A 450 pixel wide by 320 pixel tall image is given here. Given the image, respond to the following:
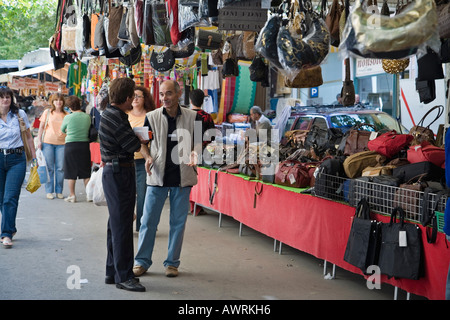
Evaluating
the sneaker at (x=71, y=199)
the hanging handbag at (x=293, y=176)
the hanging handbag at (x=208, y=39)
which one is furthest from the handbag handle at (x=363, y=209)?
the sneaker at (x=71, y=199)

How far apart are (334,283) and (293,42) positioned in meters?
2.60

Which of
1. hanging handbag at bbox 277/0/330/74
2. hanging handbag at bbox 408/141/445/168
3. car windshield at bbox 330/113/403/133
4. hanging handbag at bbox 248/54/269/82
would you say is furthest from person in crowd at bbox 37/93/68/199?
hanging handbag at bbox 277/0/330/74

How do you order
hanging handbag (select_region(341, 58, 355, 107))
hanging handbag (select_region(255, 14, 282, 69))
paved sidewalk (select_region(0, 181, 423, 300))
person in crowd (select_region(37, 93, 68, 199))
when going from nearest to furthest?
hanging handbag (select_region(255, 14, 282, 69)) < paved sidewalk (select_region(0, 181, 423, 300)) < hanging handbag (select_region(341, 58, 355, 107)) < person in crowd (select_region(37, 93, 68, 199))

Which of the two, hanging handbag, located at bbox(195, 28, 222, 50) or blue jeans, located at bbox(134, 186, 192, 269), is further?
hanging handbag, located at bbox(195, 28, 222, 50)

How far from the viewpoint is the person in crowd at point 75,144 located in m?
11.6

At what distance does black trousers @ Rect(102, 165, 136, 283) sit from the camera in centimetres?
554

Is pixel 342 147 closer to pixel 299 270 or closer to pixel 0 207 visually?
pixel 299 270

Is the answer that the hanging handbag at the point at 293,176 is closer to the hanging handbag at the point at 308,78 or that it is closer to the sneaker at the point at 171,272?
the hanging handbag at the point at 308,78

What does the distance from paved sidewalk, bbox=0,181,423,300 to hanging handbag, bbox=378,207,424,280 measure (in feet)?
1.96

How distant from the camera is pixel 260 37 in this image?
16.1 ft

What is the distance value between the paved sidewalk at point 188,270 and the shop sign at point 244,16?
96.9 inches

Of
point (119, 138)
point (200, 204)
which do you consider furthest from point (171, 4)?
point (200, 204)

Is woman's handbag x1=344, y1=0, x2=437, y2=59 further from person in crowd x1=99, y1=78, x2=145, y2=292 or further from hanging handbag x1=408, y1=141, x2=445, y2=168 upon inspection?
person in crowd x1=99, y1=78, x2=145, y2=292

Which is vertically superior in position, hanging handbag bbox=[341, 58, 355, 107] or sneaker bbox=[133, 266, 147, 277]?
hanging handbag bbox=[341, 58, 355, 107]
